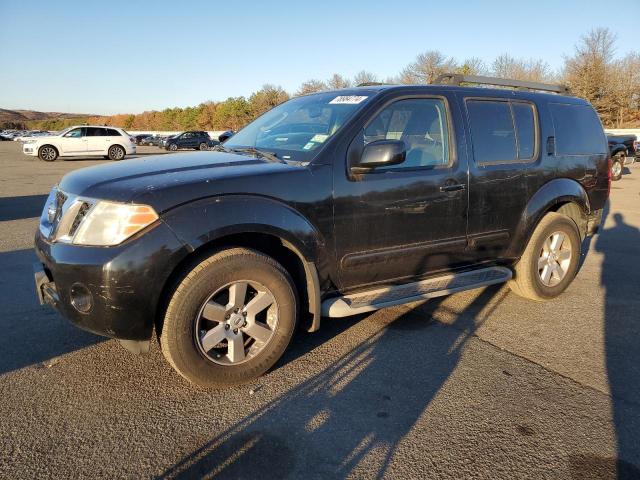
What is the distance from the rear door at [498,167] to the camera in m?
4.01

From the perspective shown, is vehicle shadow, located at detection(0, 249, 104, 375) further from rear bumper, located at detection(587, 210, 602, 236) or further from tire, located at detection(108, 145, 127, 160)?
tire, located at detection(108, 145, 127, 160)

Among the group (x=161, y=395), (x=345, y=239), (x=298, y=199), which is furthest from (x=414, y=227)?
(x=161, y=395)

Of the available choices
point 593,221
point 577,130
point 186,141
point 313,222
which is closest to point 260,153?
point 313,222

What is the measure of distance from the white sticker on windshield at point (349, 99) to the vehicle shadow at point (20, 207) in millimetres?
6836

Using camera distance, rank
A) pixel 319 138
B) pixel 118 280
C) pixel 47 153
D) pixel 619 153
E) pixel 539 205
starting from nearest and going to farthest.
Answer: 1. pixel 118 280
2. pixel 319 138
3. pixel 539 205
4. pixel 619 153
5. pixel 47 153

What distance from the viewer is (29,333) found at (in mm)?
3672

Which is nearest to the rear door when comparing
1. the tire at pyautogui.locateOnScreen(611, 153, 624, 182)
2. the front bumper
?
the front bumper

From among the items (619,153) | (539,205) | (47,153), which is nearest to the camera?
(539,205)

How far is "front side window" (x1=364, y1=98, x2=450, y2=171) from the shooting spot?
3.66 m

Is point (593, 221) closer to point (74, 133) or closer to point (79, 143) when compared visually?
point (79, 143)

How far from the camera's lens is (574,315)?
14.3 feet

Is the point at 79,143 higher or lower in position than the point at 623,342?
higher

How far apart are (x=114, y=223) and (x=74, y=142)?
24236mm

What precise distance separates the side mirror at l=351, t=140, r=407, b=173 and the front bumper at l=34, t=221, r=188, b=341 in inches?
53.1
